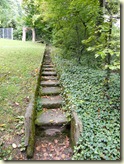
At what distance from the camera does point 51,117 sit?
3764mm

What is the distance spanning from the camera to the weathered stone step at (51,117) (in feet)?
11.6

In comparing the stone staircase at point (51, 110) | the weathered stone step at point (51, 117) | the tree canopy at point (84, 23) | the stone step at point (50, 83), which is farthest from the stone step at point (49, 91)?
the tree canopy at point (84, 23)

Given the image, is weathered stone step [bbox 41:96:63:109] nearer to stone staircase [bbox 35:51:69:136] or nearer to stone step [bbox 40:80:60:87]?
stone staircase [bbox 35:51:69:136]

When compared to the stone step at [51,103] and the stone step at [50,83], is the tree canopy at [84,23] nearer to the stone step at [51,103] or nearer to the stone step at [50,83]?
the stone step at [50,83]

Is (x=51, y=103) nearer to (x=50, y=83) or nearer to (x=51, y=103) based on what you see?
(x=51, y=103)

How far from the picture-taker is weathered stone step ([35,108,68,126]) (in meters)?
3.55

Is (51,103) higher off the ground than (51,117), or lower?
higher

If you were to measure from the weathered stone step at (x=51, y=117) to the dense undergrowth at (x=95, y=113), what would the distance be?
0.29 meters

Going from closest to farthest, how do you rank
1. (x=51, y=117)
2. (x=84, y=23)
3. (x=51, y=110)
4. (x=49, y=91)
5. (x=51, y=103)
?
(x=51, y=117) → (x=51, y=110) → (x=51, y=103) → (x=49, y=91) → (x=84, y=23)

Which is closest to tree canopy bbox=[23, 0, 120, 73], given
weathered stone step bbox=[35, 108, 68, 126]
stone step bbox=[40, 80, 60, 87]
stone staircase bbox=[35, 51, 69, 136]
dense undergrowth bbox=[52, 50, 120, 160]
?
dense undergrowth bbox=[52, 50, 120, 160]

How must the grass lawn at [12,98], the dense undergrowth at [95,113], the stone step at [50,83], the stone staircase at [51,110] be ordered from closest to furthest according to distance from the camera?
1. the dense undergrowth at [95,113]
2. the grass lawn at [12,98]
3. the stone staircase at [51,110]
4. the stone step at [50,83]

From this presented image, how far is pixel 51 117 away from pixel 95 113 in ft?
3.13

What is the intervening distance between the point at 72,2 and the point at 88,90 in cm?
312

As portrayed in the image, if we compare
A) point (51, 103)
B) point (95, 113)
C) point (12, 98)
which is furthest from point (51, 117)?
point (12, 98)
